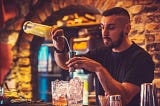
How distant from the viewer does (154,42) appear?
287 cm

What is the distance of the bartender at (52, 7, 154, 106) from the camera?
5.73ft

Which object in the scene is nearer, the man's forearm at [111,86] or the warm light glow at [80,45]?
the man's forearm at [111,86]

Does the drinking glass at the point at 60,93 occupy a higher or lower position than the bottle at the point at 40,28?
lower

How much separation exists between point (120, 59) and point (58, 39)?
449 millimetres

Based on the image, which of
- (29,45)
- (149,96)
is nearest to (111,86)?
(149,96)

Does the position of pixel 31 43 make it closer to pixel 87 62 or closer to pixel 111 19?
pixel 111 19

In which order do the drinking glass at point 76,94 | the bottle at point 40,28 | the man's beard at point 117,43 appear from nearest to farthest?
1. the drinking glass at point 76,94
2. the bottle at point 40,28
3. the man's beard at point 117,43

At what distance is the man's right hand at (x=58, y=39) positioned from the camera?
1731mm

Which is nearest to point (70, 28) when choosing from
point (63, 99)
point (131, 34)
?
point (131, 34)

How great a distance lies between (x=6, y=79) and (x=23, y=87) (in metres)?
0.20

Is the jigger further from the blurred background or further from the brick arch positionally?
the brick arch

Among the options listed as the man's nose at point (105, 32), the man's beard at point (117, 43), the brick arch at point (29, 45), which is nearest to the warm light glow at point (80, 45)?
the brick arch at point (29, 45)

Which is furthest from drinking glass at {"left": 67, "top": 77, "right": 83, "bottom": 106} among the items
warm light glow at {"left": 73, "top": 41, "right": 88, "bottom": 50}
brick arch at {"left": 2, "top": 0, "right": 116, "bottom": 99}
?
warm light glow at {"left": 73, "top": 41, "right": 88, "bottom": 50}

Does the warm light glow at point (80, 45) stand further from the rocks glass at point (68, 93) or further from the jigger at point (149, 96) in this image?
the jigger at point (149, 96)
